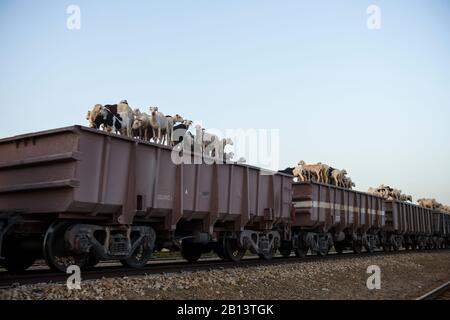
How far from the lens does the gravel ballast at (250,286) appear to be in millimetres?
6561

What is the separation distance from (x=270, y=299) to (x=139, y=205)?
141 inches

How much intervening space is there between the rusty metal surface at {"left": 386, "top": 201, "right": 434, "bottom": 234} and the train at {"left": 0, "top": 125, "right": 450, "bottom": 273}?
12204 millimetres

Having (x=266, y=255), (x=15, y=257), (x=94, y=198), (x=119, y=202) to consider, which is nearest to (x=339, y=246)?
(x=266, y=255)

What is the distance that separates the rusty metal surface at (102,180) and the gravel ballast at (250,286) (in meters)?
1.59

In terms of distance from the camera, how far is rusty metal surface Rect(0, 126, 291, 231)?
820cm

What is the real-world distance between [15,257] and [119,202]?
8.35 ft

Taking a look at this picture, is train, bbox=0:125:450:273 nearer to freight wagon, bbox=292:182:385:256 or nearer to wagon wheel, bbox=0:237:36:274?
wagon wheel, bbox=0:237:36:274

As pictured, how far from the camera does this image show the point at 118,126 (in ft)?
38.8

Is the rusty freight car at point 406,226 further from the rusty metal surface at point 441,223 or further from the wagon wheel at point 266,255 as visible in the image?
the wagon wheel at point 266,255

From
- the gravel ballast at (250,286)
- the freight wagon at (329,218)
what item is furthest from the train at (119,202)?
the freight wagon at (329,218)

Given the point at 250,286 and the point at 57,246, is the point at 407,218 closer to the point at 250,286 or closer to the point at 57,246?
the point at 250,286

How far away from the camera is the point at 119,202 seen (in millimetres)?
8984

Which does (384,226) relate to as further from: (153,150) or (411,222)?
(153,150)
